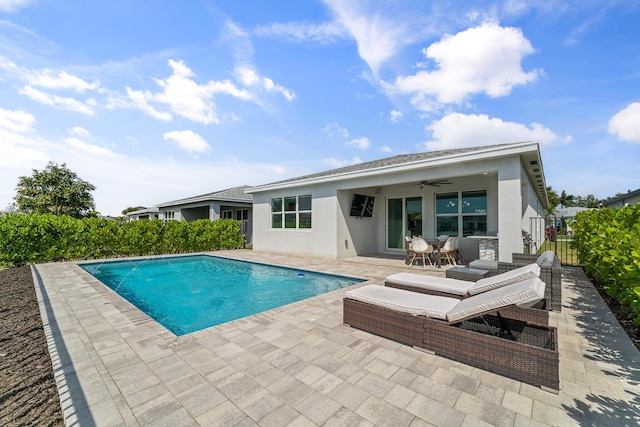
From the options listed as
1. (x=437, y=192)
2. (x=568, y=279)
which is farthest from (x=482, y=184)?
(x=568, y=279)

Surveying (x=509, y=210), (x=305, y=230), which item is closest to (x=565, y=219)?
(x=509, y=210)

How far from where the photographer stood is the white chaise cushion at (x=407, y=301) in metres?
3.11

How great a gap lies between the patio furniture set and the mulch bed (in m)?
3.00

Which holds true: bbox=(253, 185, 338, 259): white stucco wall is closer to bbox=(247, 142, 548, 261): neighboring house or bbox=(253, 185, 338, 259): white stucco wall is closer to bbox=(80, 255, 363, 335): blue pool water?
bbox=(247, 142, 548, 261): neighboring house

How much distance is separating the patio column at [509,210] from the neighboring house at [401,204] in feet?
0.07

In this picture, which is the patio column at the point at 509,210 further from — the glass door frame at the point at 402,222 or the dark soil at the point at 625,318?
the glass door frame at the point at 402,222

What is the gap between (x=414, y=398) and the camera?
2.21m

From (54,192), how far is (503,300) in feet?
96.8

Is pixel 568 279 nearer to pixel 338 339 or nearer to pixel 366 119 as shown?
pixel 338 339

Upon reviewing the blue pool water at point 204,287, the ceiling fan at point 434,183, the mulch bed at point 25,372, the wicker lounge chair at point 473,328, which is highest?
the ceiling fan at point 434,183

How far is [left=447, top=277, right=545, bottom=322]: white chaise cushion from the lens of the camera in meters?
2.53

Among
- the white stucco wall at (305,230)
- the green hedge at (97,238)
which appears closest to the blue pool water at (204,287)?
the green hedge at (97,238)

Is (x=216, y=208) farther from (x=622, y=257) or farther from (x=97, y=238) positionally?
(x=622, y=257)

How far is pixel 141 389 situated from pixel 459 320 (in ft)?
9.99
